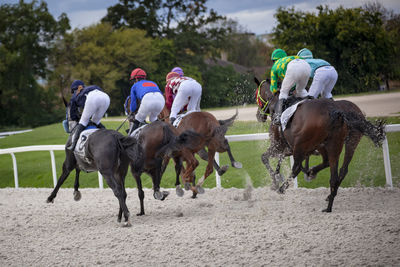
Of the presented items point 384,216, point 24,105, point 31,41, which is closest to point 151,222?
point 384,216

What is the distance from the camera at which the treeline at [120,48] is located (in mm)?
22750

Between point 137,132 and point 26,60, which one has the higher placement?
point 26,60

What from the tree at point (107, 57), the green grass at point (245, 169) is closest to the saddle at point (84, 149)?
the green grass at point (245, 169)

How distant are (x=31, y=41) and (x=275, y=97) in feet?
79.4

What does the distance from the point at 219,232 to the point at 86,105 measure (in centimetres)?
243

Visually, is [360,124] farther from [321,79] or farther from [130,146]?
[130,146]

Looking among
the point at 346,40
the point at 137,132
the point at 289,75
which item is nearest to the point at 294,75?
the point at 289,75

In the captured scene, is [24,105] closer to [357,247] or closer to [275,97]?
[275,97]

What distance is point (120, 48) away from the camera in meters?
28.1

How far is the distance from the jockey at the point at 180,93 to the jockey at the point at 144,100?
1.93 feet

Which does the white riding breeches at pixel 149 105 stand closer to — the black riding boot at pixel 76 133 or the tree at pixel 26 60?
the black riding boot at pixel 76 133

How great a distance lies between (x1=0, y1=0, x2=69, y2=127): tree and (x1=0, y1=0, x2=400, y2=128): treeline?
0.05m

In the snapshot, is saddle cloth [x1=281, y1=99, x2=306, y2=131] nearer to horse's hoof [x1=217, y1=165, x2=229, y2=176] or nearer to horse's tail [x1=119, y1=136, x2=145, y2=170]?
horse's hoof [x1=217, y1=165, x2=229, y2=176]

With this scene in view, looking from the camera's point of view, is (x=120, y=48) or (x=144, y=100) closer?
(x=144, y=100)
